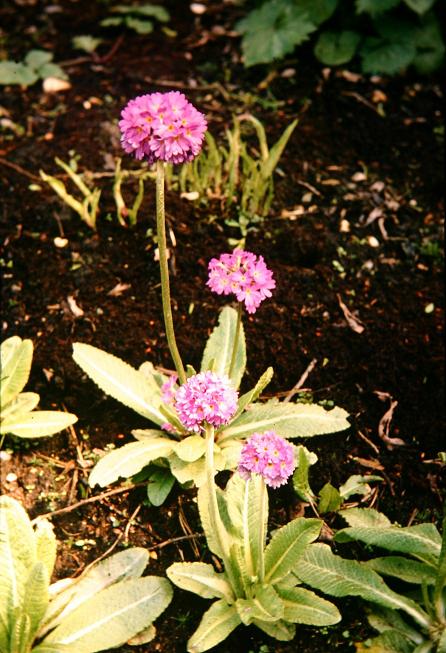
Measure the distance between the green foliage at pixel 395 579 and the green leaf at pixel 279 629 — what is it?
16cm

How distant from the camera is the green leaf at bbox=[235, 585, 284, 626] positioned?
7.30 ft

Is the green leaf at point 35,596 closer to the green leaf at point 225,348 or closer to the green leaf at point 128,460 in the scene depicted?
the green leaf at point 128,460

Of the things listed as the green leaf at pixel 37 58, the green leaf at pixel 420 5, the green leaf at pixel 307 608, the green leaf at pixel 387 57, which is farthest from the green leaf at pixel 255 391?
the green leaf at pixel 37 58

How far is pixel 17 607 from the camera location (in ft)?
7.63

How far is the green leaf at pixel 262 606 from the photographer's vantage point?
223cm

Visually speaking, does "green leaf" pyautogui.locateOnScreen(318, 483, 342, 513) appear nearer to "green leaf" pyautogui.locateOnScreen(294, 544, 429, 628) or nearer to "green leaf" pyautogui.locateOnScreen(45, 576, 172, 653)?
"green leaf" pyautogui.locateOnScreen(294, 544, 429, 628)

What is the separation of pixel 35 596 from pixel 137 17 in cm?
406

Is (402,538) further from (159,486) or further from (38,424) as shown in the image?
(38,424)

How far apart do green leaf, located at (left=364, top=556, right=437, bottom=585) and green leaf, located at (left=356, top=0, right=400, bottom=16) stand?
120 inches

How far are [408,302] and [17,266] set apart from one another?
195cm

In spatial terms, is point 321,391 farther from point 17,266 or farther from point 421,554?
point 17,266

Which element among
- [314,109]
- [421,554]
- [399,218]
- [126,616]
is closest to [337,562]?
[421,554]

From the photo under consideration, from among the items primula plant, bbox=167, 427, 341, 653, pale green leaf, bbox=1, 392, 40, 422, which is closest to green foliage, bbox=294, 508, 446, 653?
primula plant, bbox=167, 427, 341, 653

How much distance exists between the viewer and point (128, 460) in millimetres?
2611
